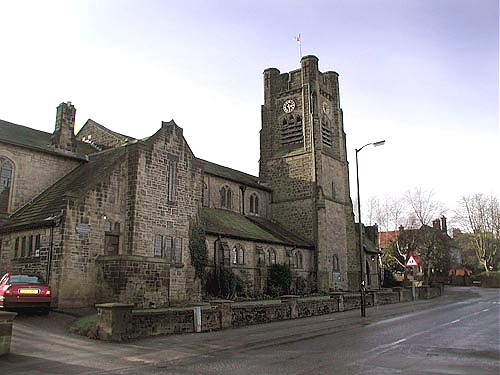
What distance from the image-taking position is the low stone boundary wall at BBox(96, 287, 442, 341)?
13.8 m

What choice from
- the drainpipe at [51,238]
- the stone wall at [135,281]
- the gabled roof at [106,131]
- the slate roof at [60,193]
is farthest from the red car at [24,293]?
the gabled roof at [106,131]

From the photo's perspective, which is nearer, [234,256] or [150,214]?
[150,214]

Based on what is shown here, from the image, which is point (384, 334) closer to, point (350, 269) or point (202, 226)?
point (202, 226)

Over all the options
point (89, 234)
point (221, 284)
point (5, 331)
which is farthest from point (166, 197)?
point (5, 331)

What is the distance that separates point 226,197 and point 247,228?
4.39 metres

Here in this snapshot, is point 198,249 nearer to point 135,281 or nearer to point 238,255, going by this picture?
point 238,255

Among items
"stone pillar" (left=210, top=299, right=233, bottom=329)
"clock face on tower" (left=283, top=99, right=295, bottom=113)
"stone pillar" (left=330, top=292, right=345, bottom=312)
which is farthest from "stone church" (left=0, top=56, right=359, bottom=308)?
"stone pillar" (left=330, top=292, right=345, bottom=312)

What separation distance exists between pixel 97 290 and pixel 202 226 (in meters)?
8.20

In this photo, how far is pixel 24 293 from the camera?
15.9m

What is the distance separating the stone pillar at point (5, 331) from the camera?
36.1 ft

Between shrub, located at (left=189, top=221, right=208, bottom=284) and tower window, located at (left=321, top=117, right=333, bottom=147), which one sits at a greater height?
tower window, located at (left=321, top=117, right=333, bottom=147)

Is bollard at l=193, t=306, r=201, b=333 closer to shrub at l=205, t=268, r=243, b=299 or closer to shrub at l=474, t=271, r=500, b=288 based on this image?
shrub at l=205, t=268, r=243, b=299

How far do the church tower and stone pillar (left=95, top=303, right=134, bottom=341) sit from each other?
27.1m

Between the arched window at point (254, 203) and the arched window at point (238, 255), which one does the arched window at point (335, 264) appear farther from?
the arched window at point (238, 255)
